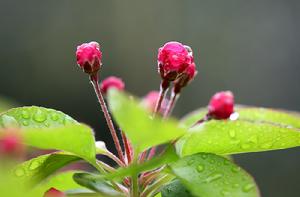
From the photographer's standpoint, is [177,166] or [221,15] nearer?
[177,166]

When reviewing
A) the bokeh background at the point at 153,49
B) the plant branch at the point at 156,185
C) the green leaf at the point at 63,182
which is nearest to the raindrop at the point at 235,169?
the plant branch at the point at 156,185

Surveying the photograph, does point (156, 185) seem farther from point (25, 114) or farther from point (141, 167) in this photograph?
point (25, 114)

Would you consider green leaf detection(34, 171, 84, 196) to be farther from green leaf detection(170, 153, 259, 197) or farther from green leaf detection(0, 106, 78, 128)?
green leaf detection(170, 153, 259, 197)

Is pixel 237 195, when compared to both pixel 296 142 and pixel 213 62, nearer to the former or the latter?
pixel 296 142

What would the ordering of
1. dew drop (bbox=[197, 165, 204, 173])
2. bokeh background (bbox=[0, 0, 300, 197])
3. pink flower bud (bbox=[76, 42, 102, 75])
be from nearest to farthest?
1. dew drop (bbox=[197, 165, 204, 173])
2. pink flower bud (bbox=[76, 42, 102, 75])
3. bokeh background (bbox=[0, 0, 300, 197])

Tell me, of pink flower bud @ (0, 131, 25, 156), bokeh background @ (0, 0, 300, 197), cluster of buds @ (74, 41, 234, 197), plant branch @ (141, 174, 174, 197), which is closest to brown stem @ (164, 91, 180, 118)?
cluster of buds @ (74, 41, 234, 197)

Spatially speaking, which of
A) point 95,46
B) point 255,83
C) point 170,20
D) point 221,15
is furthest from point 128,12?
point 95,46
